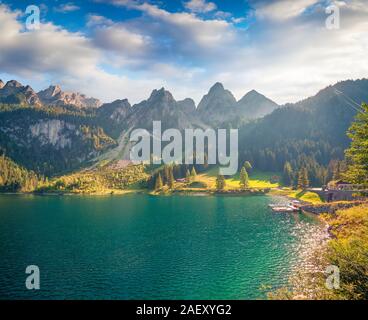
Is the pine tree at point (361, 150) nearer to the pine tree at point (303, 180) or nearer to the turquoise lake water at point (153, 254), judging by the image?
the turquoise lake water at point (153, 254)

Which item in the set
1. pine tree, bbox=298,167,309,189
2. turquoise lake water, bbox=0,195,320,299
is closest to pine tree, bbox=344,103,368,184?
turquoise lake water, bbox=0,195,320,299

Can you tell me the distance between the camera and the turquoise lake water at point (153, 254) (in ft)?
161

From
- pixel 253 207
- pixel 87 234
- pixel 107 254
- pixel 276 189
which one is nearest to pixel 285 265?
pixel 107 254

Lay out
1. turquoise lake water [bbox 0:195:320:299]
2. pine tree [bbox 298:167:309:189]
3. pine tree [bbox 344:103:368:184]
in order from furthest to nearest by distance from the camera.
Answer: pine tree [bbox 298:167:309:189], turquoise lake water [bbox 0:195:320:299], pine tree [bbox 344:103:368:184]

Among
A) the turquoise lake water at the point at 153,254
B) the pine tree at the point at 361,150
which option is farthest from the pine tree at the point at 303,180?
the pine tree at the point at 361,150

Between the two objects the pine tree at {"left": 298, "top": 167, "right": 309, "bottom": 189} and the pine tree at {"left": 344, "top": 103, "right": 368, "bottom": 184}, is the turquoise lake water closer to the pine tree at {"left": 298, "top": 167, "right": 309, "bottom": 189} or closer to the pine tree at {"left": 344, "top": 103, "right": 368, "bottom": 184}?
the pine tree at {"left": 344, "top": 103, "right": 368, "bottom": 184}

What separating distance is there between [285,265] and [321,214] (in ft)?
207

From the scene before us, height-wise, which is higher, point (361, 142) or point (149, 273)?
point (361, 142)

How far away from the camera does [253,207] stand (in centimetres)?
13912

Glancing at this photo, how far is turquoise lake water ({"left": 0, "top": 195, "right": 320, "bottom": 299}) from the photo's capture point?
161 ft

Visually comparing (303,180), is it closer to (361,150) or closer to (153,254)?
(153,254)

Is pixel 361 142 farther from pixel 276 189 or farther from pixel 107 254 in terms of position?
pixel 276 189
